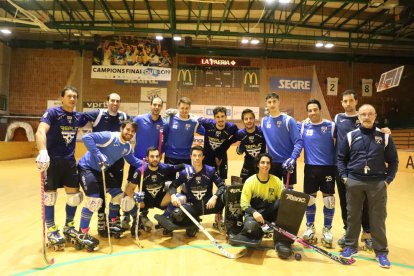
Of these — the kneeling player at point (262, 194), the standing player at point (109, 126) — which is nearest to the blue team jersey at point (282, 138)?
the kneeling player at point (262, 194)

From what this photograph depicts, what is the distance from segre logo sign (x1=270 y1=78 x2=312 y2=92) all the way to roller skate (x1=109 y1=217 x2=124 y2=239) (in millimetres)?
11464

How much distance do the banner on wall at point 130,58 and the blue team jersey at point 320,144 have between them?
421 inches

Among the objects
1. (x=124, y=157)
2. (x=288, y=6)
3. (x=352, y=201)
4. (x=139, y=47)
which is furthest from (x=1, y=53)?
(x=352, y=201)

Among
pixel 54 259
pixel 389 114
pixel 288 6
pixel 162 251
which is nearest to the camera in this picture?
pixel 54 259

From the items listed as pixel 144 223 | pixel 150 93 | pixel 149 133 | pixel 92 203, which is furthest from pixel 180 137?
pixel 150 93

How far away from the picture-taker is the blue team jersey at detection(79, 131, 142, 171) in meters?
3.26

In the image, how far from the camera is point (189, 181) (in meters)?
3.73

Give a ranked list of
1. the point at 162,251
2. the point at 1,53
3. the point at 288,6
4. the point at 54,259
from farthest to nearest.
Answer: the point at 1,53, the point at 288,6, the point at 162,251, the point at 54,259

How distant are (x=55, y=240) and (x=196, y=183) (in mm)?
1573

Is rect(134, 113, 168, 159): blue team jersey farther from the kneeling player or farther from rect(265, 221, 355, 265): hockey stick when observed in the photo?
rect(265, 221, 355, 265): hockey stick

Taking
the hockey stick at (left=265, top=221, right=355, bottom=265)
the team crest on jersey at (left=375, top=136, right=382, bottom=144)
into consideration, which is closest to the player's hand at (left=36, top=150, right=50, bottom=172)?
the hockey stick at (left=265, top=221, right=355, bottom=265)

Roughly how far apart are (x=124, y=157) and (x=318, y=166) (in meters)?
2.20

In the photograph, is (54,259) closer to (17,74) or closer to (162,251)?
(162,251)

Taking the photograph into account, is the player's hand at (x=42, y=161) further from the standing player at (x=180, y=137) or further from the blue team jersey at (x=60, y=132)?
the standing player at (x=180, y=137)
